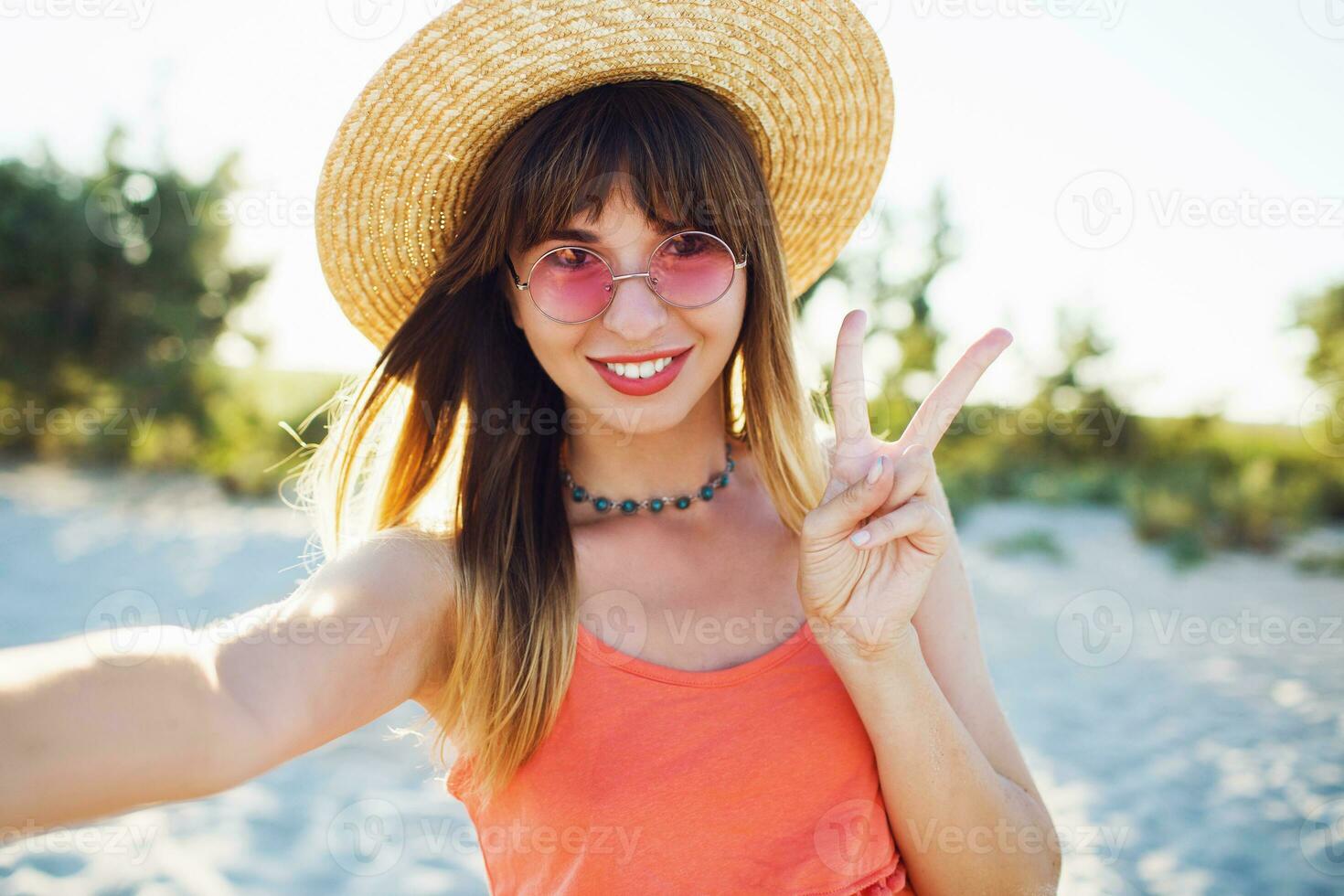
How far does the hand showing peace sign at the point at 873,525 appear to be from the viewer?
1.52m

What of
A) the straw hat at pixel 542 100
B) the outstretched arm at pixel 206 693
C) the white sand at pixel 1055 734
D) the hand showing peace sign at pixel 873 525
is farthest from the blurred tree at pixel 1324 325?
the outstretched arm at pixel 206 693

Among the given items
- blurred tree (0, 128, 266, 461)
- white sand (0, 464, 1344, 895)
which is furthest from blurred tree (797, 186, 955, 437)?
blurred tree (0, 128, 266, 461)

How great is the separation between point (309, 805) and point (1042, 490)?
1012cm

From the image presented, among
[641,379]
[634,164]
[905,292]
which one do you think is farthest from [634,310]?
[905,292]

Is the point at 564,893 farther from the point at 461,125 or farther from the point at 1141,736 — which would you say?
the point at 1141,736

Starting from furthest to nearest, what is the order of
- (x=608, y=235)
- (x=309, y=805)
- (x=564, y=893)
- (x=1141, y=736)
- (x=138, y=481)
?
(x=138, y=481), (x=1141, y=736), (x=309, y=805), (x=608, y=235), (x=564, y=893)

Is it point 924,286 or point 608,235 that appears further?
point 924,286

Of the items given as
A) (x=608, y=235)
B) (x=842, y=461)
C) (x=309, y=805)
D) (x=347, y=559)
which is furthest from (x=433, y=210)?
(x=309, y=805)

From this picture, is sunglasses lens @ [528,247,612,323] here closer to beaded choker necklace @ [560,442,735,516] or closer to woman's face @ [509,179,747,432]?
woman's face @ [509,179,747,432]

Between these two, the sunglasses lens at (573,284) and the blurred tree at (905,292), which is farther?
the blurred tree at (905,292)

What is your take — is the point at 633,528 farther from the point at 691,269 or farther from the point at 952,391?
the point at 952,391

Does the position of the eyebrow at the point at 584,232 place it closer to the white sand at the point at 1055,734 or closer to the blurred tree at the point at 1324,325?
the white sand at the point at 1055,734

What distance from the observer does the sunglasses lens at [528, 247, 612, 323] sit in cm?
172

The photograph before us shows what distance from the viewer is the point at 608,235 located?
5.59ft
